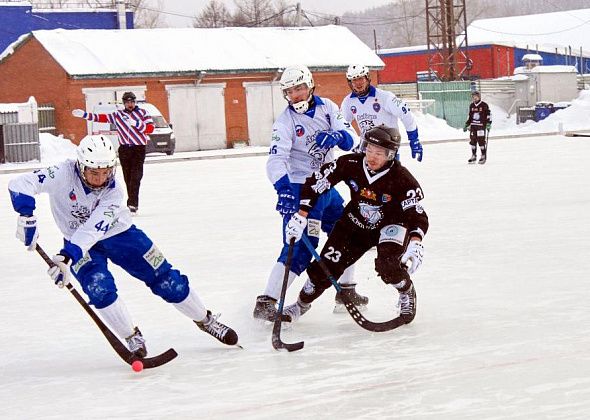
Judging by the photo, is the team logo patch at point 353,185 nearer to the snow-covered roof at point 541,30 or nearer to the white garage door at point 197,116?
the white garage door at point 197,116

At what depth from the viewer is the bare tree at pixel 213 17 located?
290ft

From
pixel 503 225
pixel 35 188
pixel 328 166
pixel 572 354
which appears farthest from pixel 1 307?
pixel 503 225

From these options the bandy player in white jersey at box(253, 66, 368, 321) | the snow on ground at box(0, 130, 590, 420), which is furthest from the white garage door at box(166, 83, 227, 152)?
the bandy player in white jersey at box(253, 66, 368, 321)

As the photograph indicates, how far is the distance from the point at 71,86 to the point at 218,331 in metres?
28.5

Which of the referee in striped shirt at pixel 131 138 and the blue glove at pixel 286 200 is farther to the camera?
the referee in striped shirt at pixel 131 138

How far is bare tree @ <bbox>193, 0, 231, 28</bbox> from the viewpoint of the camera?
3482 inches

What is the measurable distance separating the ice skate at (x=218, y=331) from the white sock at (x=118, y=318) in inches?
17.2

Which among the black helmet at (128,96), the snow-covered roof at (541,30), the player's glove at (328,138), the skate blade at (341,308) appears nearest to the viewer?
the player's glove at (328,138)

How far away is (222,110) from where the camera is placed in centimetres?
3616

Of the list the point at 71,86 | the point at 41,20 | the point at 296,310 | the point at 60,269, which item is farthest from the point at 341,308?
the point at 41,20

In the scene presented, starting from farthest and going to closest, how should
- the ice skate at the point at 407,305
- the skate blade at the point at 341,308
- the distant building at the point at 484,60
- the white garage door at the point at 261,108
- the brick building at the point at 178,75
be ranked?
the distant building at the point at 484,60 → the white garage door at the point at 261,108 → the brick building at the point at 178,75 → the skate blade at the point at 341,308 → the ice skate at the point at 407,305

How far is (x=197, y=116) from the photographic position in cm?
3566

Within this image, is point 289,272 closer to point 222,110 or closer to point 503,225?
point 503,225

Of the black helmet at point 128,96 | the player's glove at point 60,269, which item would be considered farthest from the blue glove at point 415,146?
the player's glove at point 60,269
